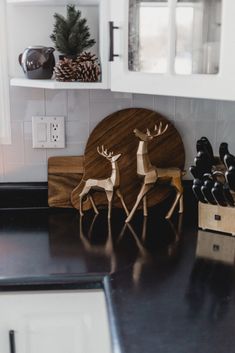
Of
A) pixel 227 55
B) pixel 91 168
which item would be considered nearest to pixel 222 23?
pixel 227 55

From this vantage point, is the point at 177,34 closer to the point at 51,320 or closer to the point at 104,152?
the point at 104,152

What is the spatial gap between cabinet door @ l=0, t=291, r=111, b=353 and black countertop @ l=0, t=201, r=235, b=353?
37mm

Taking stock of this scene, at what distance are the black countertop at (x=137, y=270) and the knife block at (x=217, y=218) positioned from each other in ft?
0.08

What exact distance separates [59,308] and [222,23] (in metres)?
0.77

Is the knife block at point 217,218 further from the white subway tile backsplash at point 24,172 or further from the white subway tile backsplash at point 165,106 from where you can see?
the white subway tile backsplash at point 24,172

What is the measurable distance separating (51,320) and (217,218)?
58 centimetres

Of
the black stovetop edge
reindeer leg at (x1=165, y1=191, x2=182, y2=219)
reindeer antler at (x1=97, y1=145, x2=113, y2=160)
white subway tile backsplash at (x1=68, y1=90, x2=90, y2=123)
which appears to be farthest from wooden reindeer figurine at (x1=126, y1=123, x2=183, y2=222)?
the black stovetop edge

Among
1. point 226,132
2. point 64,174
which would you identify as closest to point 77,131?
point 64,174

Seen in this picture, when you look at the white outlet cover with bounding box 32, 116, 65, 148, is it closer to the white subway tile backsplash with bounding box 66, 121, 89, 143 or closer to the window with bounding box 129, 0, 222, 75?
the white subway tile backsplash with bounding box 66, 121, 89, 143

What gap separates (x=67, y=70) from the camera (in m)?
1.40

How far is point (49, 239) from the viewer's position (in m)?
1.45

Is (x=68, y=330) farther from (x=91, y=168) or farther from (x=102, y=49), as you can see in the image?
(x=102, y=49)

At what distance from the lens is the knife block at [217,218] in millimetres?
1429

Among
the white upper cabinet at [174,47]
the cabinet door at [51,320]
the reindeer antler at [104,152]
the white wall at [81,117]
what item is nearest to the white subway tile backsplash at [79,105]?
the white wall at [81,117]
